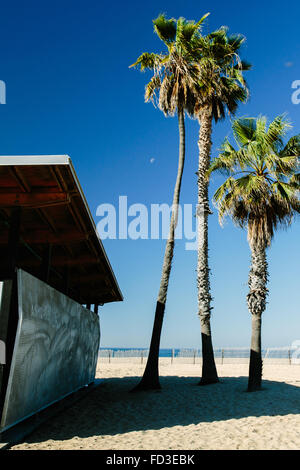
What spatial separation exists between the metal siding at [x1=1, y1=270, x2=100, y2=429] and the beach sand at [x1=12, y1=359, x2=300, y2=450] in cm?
74

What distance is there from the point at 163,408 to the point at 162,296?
5914 millimetres

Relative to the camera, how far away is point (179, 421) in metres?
10.4

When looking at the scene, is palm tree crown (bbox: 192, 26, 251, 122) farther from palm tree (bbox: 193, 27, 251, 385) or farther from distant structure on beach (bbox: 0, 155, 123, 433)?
distant structure on beach (bbox: 0, 155, 123, 433)

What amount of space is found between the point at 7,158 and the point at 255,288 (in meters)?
11.6

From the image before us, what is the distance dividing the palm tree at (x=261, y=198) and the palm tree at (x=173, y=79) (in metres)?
3.50

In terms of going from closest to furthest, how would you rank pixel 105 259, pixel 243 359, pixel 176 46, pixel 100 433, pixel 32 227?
pixel 100 433 < pixel 32 227 < pixel 105 259 < pixel 176 46 < pixel 243 359

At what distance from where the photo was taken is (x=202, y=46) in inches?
738

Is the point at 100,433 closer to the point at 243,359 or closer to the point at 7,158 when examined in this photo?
the point at 7,158

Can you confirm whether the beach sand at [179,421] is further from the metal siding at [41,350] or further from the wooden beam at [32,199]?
the wooden beam at [32,199]

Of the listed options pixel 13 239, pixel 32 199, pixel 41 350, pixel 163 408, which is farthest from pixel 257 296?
pixel 13 239

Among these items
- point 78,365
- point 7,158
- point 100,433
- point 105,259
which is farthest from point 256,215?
point 7,158

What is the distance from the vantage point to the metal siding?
7594 millimetres

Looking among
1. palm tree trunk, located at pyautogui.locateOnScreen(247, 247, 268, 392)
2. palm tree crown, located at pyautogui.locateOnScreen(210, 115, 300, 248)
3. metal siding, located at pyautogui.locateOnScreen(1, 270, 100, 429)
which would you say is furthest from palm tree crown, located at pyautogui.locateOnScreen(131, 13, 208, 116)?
metal siding, located at pyautogui.locateOnScreen(1, 270, 100, 429)

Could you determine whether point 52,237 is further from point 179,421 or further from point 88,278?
point 88,278
